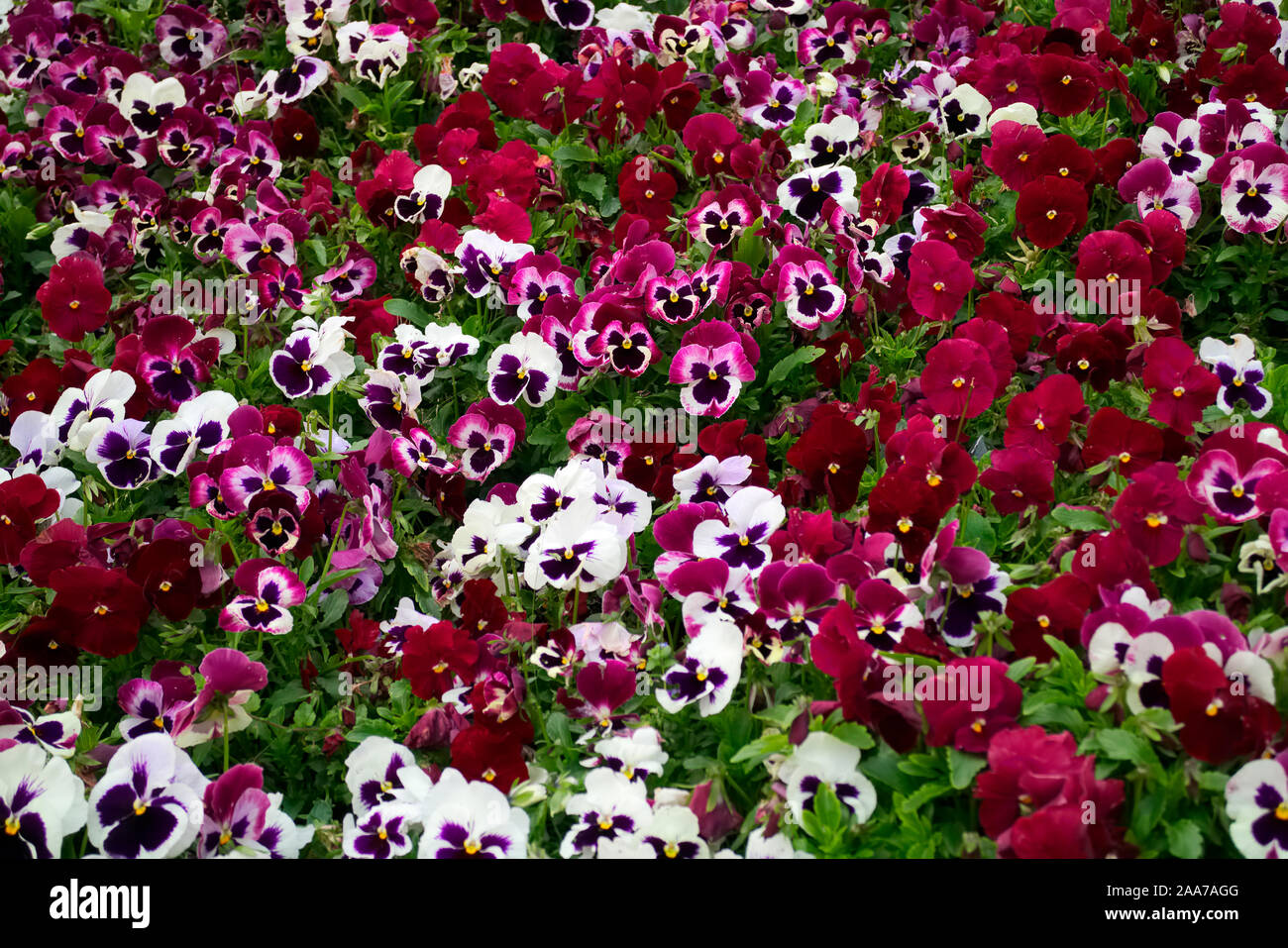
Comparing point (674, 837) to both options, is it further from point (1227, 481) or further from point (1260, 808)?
point (1227, 481)

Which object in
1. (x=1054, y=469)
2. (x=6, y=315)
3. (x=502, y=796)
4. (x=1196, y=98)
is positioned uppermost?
(x=1196, y=98)

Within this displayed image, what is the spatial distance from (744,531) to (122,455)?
1511 mm

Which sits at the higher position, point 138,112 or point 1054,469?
point 138,112

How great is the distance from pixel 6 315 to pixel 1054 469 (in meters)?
3.33

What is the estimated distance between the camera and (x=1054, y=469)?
109 inches

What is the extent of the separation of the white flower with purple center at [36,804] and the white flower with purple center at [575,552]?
0.94 meters

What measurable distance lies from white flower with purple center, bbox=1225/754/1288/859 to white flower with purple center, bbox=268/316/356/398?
7.27 feet

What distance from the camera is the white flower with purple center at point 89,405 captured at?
3.03 meters

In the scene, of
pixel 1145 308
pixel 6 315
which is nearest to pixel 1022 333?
pixel 1145 308

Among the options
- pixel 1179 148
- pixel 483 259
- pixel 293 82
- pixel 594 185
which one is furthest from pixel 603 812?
pixel 293 82

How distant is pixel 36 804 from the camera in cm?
216

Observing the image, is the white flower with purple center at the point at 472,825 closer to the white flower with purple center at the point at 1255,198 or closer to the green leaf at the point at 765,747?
the green leaf at the point at 765,747

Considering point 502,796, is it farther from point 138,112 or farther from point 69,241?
point 138,112

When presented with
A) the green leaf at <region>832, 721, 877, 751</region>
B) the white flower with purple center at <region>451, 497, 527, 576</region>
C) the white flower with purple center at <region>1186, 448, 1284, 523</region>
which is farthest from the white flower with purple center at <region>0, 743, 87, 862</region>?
the white flower with purple center at <region>1186, 448, 1284, 523</region>
